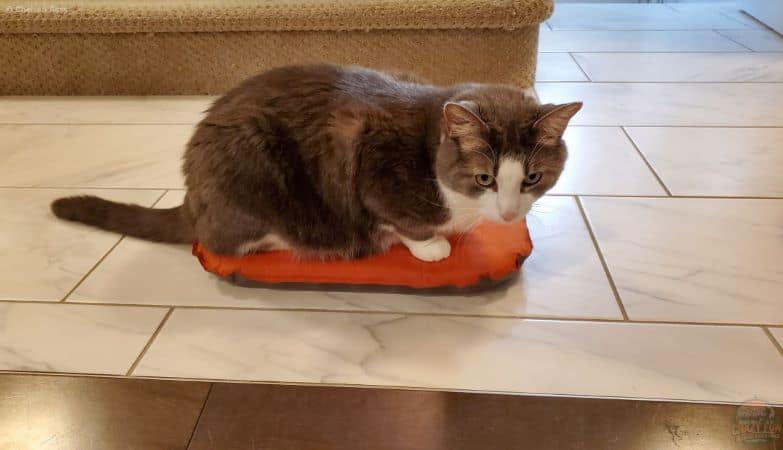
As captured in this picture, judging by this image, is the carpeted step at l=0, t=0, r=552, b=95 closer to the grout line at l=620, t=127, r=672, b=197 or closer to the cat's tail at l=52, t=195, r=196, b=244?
the grout line at l=620, t=127, r=672, b=197

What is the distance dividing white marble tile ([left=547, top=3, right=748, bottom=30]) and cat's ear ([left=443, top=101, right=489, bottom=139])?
92.3 inches

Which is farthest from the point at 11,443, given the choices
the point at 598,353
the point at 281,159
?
the point at 598,353

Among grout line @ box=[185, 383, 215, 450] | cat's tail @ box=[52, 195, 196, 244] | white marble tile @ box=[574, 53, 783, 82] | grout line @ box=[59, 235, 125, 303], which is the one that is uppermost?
cat's tail @ box=[52, 195, 196, 244]

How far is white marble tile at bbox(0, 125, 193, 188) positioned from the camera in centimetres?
160

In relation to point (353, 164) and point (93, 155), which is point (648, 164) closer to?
point (353, 164)

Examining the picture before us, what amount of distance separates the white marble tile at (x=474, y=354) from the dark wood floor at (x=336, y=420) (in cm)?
3

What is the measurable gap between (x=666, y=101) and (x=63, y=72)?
87.4 inches

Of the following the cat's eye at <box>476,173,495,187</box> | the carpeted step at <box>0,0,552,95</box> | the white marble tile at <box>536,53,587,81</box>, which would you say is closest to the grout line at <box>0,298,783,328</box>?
the cat's eye at <box>476,173,495,187</box>

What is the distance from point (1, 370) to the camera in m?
0.99

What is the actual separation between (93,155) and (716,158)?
5.98 feet

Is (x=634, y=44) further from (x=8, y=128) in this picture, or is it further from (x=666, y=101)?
(x=8, y=128)

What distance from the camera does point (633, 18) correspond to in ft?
10.2

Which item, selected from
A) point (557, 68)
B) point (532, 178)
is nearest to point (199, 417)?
point (532, 178)

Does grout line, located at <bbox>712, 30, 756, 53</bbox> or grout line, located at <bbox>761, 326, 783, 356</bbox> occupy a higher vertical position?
grout line, located at <bbox>712, 30, 756, 53</bbox>
